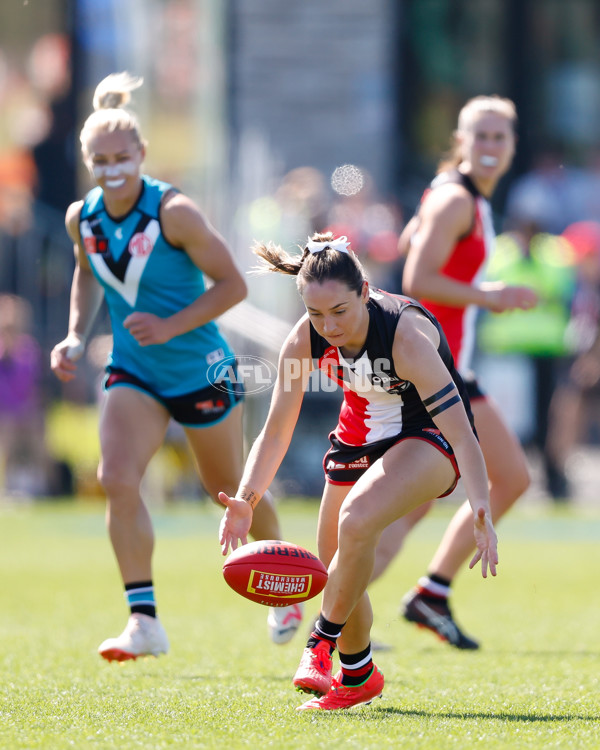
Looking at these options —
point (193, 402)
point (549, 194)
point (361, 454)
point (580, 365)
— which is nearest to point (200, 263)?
point (193, 402)

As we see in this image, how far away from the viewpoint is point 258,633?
22.1ft

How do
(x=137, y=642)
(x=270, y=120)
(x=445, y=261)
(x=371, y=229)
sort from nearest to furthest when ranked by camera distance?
(x=137, y=642), (x=445, y=261), (x=371, y=229), (x=270, y=120)

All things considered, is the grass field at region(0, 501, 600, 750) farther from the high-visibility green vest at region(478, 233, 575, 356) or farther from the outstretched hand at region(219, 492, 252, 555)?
the high-visibility green vest at region(478, 233, 575, 356)

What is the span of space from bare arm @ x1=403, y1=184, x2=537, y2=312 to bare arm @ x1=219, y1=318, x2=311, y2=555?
153 cm

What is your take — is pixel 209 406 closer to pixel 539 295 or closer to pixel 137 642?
pixel 137 642

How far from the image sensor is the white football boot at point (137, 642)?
5.51 meters

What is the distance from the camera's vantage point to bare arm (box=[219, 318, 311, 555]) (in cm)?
473

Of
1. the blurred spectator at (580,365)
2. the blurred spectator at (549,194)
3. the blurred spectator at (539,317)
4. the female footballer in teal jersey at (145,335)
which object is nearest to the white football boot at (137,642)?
the female footballer in teal jersey at (145,335)

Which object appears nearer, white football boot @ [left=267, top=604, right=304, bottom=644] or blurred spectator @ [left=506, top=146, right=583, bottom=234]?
white football boot @ [left=267, top=604, right=304, bottom=644]

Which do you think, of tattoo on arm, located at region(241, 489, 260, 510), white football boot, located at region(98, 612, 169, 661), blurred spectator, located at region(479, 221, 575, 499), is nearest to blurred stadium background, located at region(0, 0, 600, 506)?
blurred spectator, located at region(479, 221, 575, 499)

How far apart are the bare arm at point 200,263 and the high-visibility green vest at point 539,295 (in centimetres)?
724

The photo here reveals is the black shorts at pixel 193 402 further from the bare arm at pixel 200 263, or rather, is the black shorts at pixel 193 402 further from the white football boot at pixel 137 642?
the white football boot at pixel 137 642

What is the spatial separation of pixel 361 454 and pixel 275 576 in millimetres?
553

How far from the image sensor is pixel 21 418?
44.5 feet
